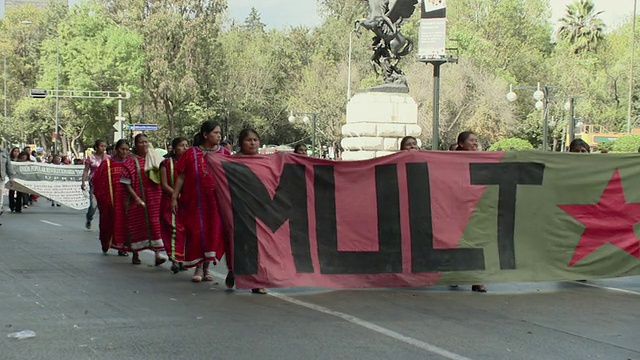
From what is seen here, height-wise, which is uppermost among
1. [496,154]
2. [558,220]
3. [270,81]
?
[270,81]

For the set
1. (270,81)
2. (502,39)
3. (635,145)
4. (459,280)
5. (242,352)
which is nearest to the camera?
(242,352)

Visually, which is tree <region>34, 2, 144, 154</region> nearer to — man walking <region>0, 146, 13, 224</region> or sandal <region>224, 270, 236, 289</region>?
man walking <region>0, 146, 13, 224</region>

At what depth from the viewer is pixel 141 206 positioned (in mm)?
11695

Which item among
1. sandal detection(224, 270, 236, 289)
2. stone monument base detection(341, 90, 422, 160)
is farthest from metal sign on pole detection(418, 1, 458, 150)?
sandal detection(224, 270, 236, 289)

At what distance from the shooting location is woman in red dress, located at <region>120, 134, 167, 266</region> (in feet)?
38.2

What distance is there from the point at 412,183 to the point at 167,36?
188 ft

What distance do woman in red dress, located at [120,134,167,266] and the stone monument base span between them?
1121cm

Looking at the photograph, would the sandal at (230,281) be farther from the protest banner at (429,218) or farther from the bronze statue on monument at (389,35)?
the bronze statue on monument at (389,35)

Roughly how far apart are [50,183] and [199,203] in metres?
16.0

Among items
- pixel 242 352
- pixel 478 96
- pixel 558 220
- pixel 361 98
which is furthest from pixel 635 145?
pixel 242 352

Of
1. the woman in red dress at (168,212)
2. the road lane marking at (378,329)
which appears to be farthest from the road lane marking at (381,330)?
the woman in red dress at (168,212)

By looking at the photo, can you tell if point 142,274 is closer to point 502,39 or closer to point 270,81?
point 502,39

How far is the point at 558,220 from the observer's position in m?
9.86

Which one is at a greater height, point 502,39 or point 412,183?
point 502,39
